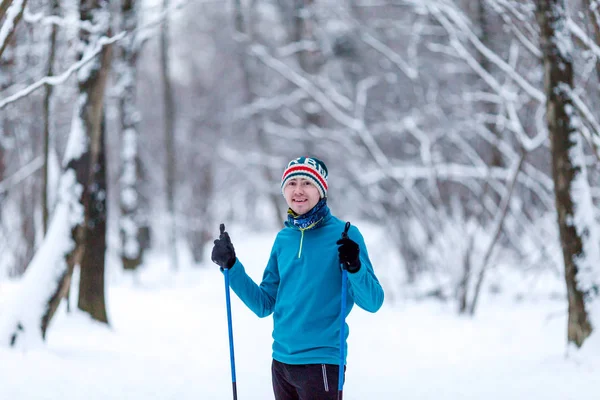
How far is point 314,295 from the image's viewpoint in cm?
268

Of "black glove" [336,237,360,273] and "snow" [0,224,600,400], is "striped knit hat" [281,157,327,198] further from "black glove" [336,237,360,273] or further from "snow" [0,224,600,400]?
"snow" [0,224,600,400]

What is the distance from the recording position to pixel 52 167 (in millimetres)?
7312

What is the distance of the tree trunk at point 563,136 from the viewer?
16.1 feet

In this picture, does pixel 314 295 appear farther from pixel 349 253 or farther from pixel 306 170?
pixel 306 170

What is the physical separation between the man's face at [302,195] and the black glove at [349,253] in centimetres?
32

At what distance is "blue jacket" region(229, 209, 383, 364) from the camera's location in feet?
8.72

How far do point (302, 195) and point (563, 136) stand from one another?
3.06 meters

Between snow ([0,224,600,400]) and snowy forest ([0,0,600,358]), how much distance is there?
0.33 meters

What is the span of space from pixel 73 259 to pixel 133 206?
26.7 feet

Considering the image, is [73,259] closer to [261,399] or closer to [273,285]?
[261,399]

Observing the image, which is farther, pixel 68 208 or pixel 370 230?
pixel 370 230

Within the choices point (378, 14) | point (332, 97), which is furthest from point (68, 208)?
point (378, 14)

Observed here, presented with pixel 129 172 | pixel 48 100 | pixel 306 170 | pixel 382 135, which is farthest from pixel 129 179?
pixel 306 170

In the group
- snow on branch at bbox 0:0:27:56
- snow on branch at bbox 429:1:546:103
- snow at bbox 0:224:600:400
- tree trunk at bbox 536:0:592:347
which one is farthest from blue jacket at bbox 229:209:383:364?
snow on branch at bbox 429:1:546:103
